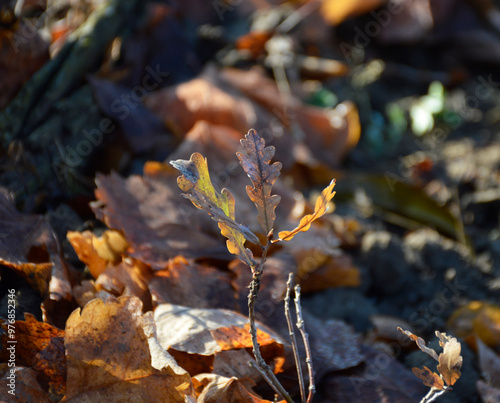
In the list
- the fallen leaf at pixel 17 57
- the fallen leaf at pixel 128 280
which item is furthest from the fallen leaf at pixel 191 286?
the fallen leaf at pixel 17 57

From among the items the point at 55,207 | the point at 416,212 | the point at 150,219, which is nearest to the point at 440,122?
the point at 416,212

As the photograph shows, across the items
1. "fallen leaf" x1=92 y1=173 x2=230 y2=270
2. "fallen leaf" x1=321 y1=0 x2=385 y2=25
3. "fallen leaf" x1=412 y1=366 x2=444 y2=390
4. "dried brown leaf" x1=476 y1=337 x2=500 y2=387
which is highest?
"fallen leaf" x1=92 y1=173 x2=230 y2=270

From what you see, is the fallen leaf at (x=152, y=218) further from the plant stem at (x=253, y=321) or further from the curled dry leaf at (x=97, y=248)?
the plant stem at (x=253, y=321)

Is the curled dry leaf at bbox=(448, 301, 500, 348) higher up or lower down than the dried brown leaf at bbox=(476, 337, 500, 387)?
lower down

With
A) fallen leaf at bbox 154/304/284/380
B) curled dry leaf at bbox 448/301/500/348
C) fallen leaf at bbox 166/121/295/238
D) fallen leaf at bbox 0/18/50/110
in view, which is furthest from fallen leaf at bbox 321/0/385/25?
fallen leaf at bbox 154/304/284/380

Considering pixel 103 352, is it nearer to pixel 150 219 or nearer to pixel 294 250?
pixel 150 219

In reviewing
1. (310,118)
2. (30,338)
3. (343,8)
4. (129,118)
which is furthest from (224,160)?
(343,8)

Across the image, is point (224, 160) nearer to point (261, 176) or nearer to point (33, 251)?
point (33, 251)
